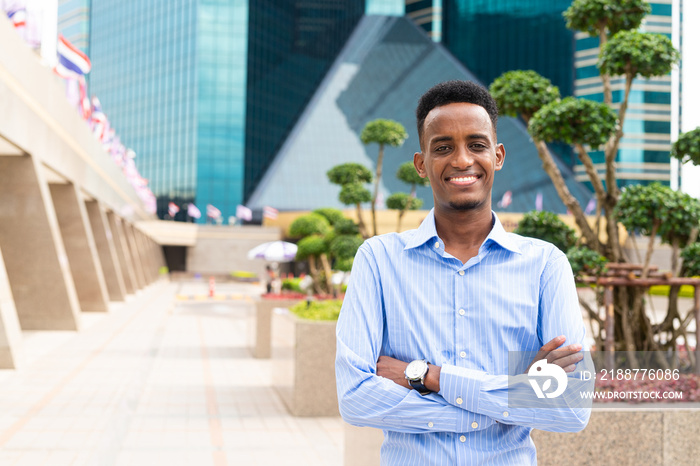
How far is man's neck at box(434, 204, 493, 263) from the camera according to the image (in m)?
2.14

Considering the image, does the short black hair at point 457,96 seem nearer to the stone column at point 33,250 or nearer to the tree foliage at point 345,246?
the stone column at point 33,250

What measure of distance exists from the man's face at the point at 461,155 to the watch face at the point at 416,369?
51 cm

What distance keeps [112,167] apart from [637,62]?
2517cm

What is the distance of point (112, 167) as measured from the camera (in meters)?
28.2

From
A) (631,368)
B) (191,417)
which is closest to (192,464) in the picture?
(191,417)

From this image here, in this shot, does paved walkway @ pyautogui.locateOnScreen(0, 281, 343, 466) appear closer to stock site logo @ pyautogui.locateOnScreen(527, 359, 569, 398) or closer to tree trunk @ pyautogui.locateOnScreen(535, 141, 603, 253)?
tree trunk @ pyautogui.locateOnScreen(535, 141, 603, 253)

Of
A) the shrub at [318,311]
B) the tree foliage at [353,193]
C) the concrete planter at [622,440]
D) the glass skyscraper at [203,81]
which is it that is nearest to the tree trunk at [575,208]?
the concrete planter at [622,440]

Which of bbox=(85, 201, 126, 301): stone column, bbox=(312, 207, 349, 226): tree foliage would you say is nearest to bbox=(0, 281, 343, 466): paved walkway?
bbox=(312, 207, 349, 226): tree foliage

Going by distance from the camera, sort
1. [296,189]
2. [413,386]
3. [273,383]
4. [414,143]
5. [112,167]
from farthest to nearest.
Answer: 1. [296,189]
2. [414,143]
3. [112,167]
4. [273,383]
5. [413,386]

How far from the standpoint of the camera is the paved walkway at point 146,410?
21.3ft

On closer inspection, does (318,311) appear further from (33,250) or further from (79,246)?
(79,246)

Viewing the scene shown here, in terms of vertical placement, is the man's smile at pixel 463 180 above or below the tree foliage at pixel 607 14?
below

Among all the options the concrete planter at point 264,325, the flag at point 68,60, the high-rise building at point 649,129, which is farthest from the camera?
the high-rise building at point 649,129

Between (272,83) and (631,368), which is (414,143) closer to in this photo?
(272,83)
